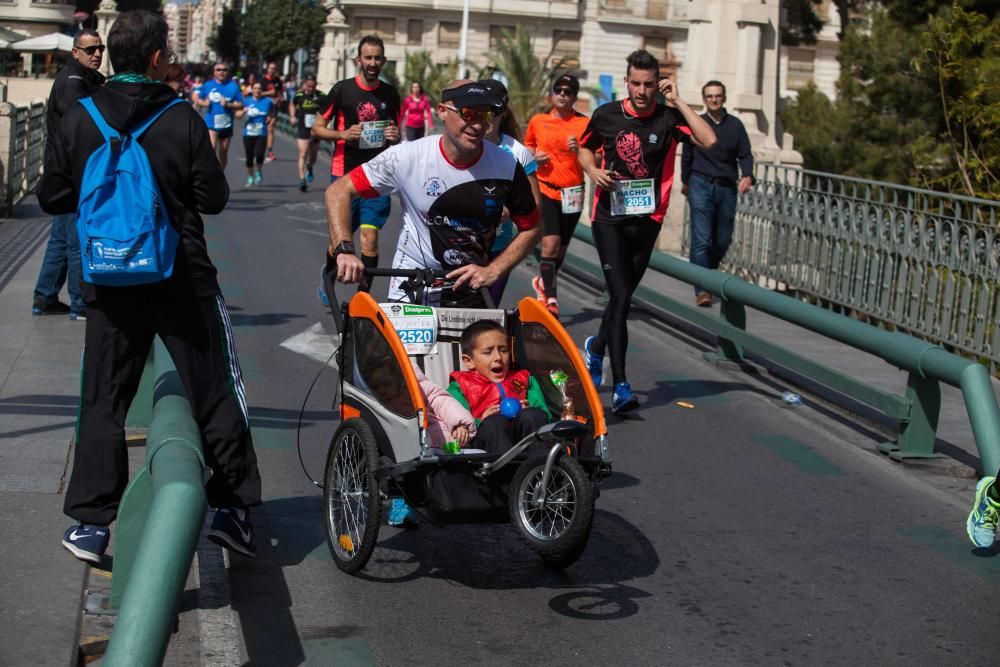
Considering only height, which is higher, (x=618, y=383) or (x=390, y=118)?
(x=390, y=118)

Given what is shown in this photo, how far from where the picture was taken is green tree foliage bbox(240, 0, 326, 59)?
94.8 m

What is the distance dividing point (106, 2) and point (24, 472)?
2738 inches

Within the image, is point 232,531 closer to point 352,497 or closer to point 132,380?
point 352,497

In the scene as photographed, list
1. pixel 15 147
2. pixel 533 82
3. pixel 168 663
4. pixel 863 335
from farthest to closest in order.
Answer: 1. pixel 533 82
2. pixel 15 147
3. pixel 863 335
4. pixel 168 663

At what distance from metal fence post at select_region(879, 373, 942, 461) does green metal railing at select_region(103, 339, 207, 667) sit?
513 cm

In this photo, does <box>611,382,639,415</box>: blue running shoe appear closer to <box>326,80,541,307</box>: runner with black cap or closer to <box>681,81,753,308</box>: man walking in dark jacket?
<box>326,80,541,307</box>: runner with black cap

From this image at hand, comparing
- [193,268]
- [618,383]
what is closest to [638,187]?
[618,383]

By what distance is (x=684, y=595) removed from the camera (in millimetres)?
6215

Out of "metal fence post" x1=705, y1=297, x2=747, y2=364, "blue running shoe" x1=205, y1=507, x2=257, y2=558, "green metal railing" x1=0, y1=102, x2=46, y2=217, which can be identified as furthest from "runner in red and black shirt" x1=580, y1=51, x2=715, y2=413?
"green metal railing" x1=0, y1=102, x2=46, y2=217

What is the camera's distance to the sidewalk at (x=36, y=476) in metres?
5.00

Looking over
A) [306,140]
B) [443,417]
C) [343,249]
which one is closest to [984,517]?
[443,417]

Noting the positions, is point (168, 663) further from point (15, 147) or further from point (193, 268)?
point (15, 147)

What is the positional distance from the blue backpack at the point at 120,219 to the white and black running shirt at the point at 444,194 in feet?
5.10

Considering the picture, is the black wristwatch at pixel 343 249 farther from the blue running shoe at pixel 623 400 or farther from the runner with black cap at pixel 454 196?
the blue running shoe at pixel 623 400
